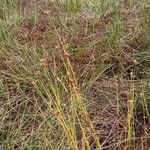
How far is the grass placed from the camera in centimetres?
208

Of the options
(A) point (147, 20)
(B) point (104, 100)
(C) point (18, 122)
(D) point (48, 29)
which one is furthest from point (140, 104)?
(D) point (48, 29)

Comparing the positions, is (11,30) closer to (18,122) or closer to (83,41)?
(83,41)

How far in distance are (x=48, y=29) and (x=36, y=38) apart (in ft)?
0.38

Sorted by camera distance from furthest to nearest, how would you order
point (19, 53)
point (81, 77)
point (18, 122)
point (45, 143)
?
point (19, 53) → point (81, 77) → point (18, 122) → point (45, 143)

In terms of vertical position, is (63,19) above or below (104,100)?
above

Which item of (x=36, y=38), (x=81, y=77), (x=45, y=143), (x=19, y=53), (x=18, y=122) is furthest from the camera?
(x=36, y=38)

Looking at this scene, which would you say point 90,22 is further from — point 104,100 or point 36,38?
point 104,100

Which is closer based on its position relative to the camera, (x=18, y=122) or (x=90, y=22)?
(x=18, y=122)

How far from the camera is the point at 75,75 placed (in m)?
2.53

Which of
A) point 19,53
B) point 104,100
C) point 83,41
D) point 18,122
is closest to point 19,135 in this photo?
point 18,122

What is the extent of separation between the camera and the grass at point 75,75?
6.83 feet

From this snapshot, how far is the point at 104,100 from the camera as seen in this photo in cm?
237

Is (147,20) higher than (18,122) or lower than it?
higher

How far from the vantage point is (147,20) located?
9.43 feet
